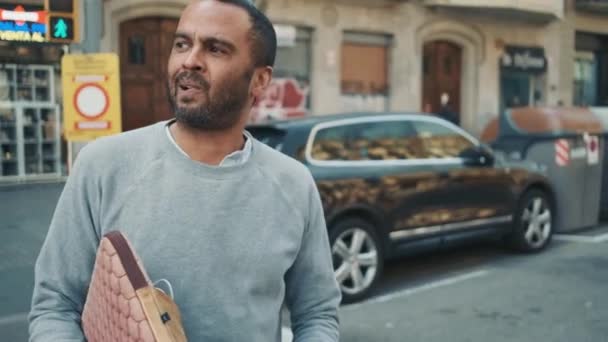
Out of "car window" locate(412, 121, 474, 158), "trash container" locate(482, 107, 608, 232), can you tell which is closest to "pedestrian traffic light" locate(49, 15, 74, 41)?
"car window" locate(412, 121, 474, 158)

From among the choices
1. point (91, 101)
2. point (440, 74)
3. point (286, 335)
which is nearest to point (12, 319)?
point (91, 101)

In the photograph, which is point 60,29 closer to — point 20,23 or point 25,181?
point 20,23

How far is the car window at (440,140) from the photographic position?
7.26 meters

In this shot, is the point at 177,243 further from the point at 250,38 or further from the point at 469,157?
the point at 469,157

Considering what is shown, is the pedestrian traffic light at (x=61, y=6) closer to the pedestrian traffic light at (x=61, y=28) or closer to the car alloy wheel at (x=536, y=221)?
the pedestrian traffic light at (x=61, y=28)

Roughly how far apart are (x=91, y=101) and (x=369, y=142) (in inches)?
101

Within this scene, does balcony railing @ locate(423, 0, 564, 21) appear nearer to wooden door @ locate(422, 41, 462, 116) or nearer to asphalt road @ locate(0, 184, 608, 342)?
wooden door @ locate(422, 41, 462, 116)

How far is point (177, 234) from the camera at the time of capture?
1.58 metres

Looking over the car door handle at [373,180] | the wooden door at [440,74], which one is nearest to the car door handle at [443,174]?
the car door handle at [373,180]

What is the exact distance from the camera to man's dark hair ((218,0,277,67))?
5.62ft

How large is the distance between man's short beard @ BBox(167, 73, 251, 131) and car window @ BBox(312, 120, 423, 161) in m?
4.62

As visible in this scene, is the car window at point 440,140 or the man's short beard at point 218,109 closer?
the man's short beard at point 218,109

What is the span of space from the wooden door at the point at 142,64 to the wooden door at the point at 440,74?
307 inches

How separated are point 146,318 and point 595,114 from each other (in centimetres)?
980
